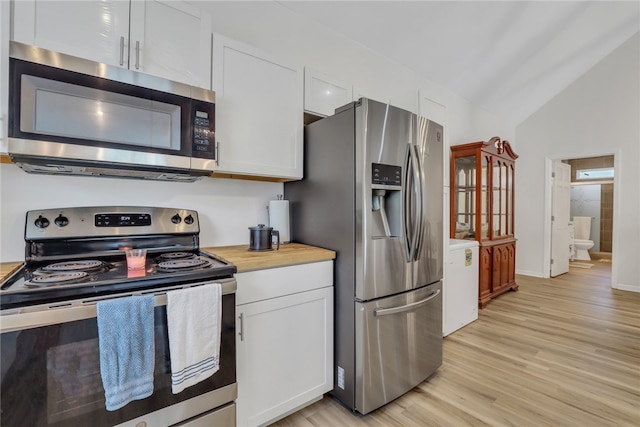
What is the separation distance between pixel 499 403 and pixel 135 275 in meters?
2.07

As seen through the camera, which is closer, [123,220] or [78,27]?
[78,27]

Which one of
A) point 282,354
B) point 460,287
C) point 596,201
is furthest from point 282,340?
point 596,201

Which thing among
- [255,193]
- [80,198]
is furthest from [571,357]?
[80,198]

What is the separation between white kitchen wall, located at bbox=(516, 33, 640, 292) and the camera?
4.17 metres

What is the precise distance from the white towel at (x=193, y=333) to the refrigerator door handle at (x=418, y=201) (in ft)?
3.85

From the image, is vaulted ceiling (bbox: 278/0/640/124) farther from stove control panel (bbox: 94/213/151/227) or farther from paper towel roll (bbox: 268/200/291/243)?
stove control panel (bbox: 94/213/151/227)

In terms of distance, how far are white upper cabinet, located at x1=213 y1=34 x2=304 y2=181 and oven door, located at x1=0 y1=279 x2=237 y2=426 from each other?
89 centimetres

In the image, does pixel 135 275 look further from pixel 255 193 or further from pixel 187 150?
pixel 255 193

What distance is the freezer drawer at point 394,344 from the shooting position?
1.62m

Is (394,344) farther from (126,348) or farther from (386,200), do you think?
(126,348)

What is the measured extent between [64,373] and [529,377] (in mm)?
2577

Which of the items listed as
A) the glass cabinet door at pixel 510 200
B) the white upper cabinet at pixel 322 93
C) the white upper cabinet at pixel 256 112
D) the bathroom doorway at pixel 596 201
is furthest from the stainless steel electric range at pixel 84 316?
the bathroom doorway at pixel 596 201

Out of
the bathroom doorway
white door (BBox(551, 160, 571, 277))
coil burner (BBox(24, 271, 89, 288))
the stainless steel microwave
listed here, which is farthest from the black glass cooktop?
the bathroom doorway

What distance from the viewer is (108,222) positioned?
4.79 feet
